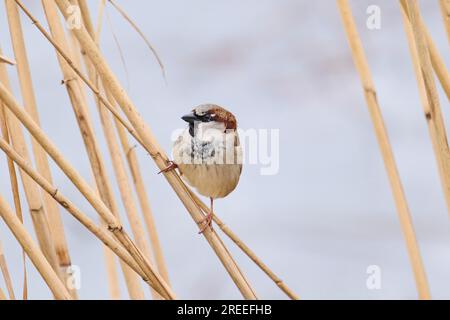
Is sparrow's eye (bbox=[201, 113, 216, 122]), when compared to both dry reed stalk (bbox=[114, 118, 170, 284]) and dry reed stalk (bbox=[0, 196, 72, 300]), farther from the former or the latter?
dry reed stalk (bbox=[0, 196, 72, 300])

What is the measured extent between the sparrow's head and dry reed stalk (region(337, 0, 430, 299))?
0.33 metres

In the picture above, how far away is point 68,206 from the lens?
120cm

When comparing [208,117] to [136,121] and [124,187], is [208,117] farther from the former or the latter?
[136,121]

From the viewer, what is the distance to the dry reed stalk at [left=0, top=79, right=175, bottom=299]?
3.84 ft

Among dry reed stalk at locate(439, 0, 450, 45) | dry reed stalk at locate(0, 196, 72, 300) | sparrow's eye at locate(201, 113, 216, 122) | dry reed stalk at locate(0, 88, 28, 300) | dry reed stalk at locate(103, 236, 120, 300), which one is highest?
dry reed stalk at locate(439, 0, 450, 45)

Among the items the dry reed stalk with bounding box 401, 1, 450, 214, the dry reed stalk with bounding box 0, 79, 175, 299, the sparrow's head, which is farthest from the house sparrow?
the dry reed stalk with bounding box 401, 1, 450, 214

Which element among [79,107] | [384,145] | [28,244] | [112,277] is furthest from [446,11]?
[112,277]

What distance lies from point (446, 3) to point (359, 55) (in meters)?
0.26

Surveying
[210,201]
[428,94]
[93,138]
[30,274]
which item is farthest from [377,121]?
[30,274]

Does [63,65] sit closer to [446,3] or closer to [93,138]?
[93,138]

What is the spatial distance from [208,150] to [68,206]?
0.57m

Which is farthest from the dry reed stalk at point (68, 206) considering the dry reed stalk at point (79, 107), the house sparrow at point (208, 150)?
the house sparrow at point (208, 150)
